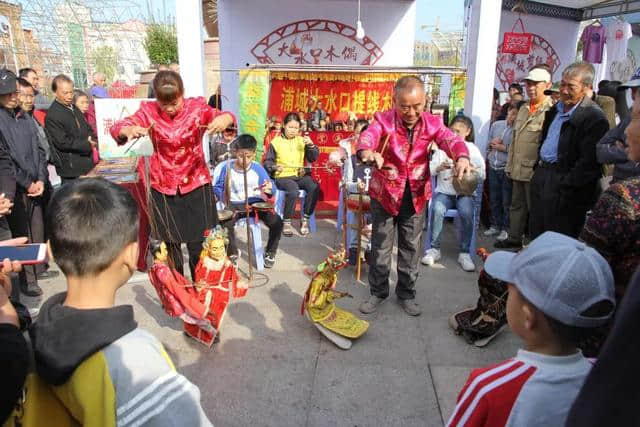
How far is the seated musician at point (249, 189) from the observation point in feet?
15.8

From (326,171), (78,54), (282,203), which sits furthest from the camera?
(78,54)

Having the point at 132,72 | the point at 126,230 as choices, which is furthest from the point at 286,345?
the point at 132,72

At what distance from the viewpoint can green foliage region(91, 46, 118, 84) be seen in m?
12.3

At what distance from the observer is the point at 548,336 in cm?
123

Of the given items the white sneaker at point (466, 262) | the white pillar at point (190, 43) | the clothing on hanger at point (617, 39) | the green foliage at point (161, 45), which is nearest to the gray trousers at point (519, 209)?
the white sneaker at point (466, 262)

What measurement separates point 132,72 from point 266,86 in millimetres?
12141

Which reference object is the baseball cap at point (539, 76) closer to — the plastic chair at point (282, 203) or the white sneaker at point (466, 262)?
the white sneaker at point (466, 262)

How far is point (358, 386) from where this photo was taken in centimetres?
274

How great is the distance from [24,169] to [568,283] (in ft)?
14.0

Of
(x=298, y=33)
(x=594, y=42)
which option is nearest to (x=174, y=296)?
(x=298, y=33)

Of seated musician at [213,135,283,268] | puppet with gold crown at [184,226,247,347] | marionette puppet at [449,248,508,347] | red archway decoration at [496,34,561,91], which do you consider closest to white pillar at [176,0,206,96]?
seated musician at [213,135,283,268]

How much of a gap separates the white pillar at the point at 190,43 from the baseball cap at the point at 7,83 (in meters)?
2.38

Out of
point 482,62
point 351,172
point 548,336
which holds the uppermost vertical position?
point 482,62

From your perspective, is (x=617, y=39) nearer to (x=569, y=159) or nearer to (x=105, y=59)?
(x=569, y=159)
